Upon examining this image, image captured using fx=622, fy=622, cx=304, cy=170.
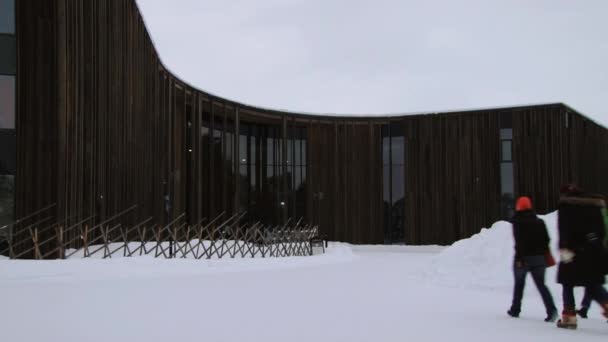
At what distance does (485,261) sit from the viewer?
993cm

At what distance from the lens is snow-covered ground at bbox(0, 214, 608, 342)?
5680 mm

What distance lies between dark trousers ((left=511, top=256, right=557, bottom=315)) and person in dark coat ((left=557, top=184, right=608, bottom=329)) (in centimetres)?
34

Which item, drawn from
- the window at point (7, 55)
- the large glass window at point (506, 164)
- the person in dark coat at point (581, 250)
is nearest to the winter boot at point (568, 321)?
the person in dark coat at point (581, 250)

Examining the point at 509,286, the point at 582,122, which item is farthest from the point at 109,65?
the point at 582,122

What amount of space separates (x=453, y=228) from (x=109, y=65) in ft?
60.8

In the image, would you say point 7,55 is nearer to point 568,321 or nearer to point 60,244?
point 60,244

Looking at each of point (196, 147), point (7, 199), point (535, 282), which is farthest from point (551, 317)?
point (196, 147)

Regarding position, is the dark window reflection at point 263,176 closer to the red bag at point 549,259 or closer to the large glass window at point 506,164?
the large glass window at point 506,164

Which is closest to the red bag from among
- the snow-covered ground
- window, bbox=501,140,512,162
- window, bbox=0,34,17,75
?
the snow-covered ground

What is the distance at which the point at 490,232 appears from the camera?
415 inches

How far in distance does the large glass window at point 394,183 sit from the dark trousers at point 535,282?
82.1 ft

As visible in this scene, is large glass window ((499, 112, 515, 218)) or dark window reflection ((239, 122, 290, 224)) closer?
large glass window ((499, 112, 515, 218))

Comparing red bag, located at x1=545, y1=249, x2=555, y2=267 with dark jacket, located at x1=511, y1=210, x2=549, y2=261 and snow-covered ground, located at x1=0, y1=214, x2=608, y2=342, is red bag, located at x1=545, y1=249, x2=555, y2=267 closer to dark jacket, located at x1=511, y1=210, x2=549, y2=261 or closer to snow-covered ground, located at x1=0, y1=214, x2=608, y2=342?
dark jacket, located at x1=511, y1=210, x2=549, y2=261

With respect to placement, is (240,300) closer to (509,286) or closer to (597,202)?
(509,286)
